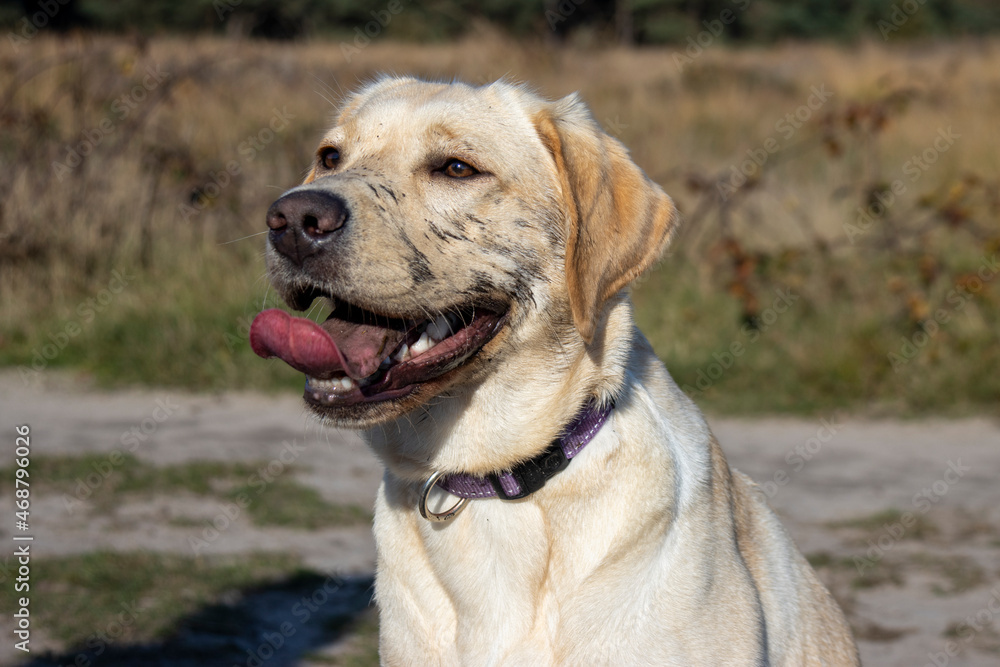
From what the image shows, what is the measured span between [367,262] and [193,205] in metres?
7.02

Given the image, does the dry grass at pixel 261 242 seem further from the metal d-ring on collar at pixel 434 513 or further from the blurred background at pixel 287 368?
the metal d-ring on collar at pixel 434 513

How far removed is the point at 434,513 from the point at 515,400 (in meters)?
0.37

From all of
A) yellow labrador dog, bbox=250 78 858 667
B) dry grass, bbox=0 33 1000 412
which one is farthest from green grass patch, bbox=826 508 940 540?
yellow labrador dog, bbox=250 78 858 667

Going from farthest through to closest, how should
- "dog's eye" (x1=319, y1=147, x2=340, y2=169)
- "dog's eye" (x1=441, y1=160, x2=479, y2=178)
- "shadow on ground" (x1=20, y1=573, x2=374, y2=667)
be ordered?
"shadow on ground" (x1=20, y1=573, x2=374, y2=667)
"dog's eye" (x1=319, y1=147, x2=340, y2=169)
"dog's eye" (x1=441, y1=160, x2=479, y2=178)

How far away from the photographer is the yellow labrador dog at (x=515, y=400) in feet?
7.88

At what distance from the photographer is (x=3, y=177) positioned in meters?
8.37

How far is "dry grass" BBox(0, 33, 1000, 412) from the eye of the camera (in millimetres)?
7055

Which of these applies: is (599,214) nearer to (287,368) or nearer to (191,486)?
(191,486)

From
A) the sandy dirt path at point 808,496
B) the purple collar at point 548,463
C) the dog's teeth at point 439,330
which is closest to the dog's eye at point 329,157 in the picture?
the dog's teeth at point 439,330

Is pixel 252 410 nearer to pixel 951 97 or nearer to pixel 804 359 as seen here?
pixel 804 359

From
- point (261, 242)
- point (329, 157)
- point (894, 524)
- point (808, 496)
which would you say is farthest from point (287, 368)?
point (329, 157)

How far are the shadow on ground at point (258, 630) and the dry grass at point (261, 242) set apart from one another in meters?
1.81

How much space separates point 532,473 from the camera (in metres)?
2.54

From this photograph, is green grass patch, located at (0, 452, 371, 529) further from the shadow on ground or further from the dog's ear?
the dog's ear
